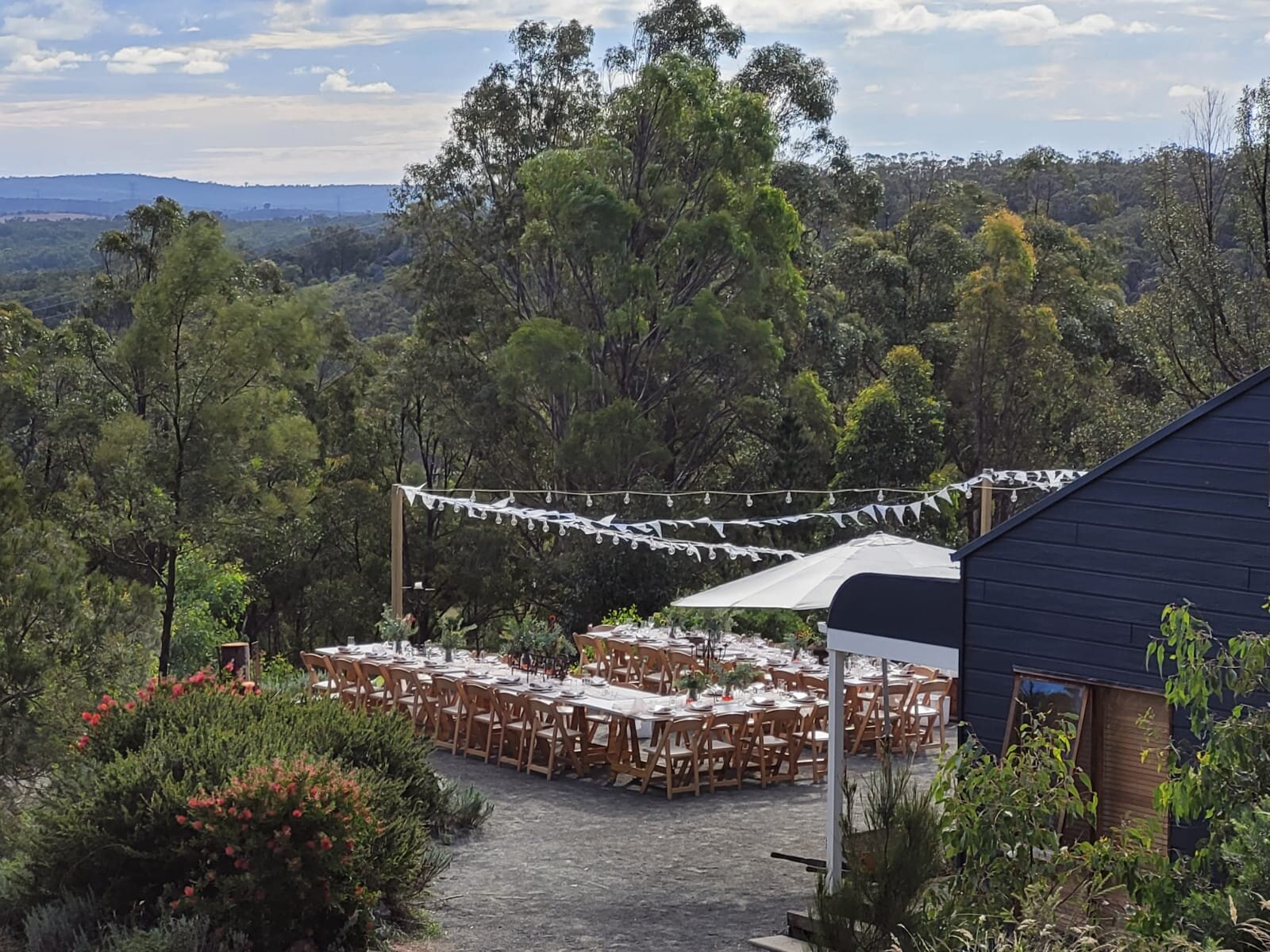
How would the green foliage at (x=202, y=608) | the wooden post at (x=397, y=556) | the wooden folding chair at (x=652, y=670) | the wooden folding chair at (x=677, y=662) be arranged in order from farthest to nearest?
the green foliage at (x=202, y=608) → the wooden post at (x=397, y=556) → the wooden folding chair at (x=677, y=662) → the wooden folding chair at (x=652, y=670)

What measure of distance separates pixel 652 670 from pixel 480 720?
2610mm

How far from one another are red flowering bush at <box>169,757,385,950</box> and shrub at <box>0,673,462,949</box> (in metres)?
0.19

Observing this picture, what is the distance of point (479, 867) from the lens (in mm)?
8516

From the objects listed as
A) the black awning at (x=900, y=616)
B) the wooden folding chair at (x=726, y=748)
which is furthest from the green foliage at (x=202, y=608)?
the black awning at (x=900, y=616)

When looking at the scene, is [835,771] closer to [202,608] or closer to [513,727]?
[513,727]

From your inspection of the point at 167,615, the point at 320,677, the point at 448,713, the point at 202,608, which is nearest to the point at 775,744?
the point at 448,713

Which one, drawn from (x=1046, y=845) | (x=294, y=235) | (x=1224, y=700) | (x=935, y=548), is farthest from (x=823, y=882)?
(x=294, y=235)

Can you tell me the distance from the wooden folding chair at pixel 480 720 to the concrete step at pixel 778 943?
425 cm

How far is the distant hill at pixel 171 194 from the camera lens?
8194 cm

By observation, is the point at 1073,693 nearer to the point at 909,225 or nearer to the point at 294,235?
the point at 909,225

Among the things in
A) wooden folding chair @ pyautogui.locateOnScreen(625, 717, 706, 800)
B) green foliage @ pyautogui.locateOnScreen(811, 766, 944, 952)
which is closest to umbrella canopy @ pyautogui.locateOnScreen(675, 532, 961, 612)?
wooden folding chair @ pyautogui.locateOnScreen(625, 717, 706, 800)

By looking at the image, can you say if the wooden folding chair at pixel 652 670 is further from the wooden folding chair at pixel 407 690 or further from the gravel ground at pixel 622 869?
the gravel ground at pixel 622 869

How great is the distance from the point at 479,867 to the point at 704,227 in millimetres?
14431

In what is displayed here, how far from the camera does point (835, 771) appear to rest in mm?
7242
